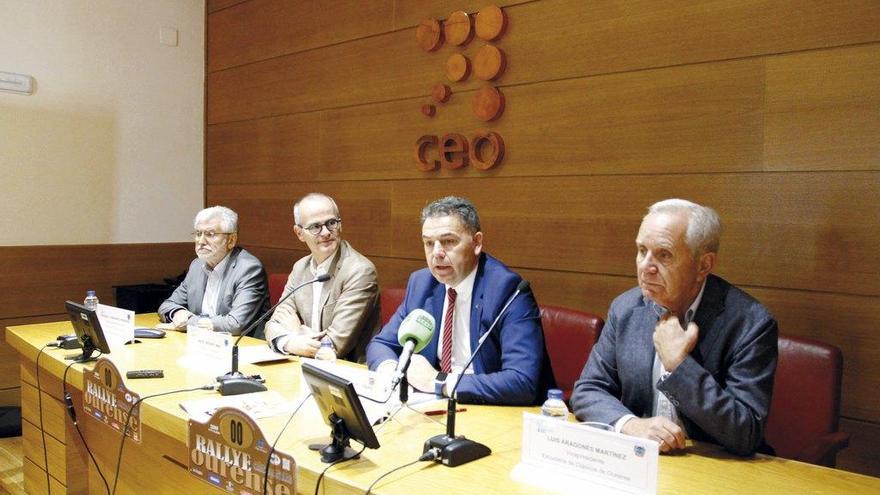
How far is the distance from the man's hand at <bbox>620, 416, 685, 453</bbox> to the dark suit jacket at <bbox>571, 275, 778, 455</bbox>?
0.21 feet

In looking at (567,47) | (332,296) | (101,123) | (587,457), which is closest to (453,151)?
(567,47)

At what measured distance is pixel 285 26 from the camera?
4.68 m

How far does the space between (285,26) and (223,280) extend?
1.99m

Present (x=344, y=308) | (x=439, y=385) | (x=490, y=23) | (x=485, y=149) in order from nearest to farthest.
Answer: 1. (x=439, y=385)
2. (x=344, y=308)
3. (x=490, y=23)
4. (x=485, y=149)

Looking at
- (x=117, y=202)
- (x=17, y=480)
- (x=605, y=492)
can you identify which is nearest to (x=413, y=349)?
(x=605, y=492)

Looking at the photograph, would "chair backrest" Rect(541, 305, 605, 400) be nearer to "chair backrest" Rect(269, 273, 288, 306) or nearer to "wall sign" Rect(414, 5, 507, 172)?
"wall sign" Rect(414, 5, 507, 172)

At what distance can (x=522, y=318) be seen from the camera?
2.22 m

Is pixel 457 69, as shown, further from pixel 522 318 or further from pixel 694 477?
pixel 694 477

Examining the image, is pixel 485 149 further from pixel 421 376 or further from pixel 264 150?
pixel 264 150

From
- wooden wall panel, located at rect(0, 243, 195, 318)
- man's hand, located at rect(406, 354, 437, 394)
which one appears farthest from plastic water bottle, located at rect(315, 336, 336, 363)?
wooden wall panel, located at rect(0, 243, 195, 318)

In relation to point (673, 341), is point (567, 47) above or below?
above

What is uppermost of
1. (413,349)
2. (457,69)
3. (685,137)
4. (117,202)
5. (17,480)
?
(457,69)

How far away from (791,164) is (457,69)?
1.67m

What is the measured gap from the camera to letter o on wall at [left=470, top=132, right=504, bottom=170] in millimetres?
3424
